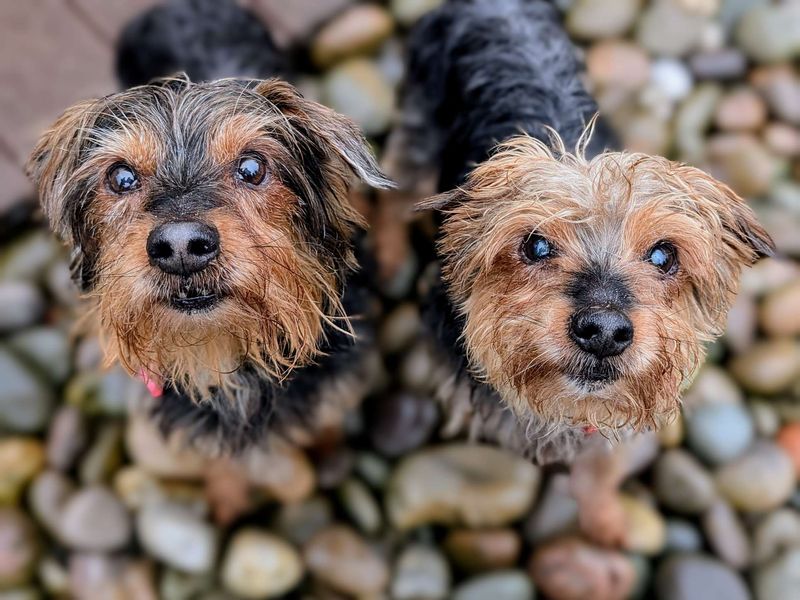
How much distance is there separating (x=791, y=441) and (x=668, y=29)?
3.78 meters

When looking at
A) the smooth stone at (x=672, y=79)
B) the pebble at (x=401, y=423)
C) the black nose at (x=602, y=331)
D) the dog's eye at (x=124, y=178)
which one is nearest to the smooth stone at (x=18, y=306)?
the pebble at (x=401, y=423)

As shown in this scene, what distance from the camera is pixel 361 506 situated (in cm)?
535

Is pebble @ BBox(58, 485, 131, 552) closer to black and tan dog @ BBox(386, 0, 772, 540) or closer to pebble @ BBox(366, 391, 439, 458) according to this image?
pebble @ BBox(366, 391, 439, 458)

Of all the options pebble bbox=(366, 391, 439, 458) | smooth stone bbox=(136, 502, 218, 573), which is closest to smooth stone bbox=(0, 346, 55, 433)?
smooth stone bbox=(136, 502, 218, 573)

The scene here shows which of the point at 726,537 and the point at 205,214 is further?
the point at 726,537

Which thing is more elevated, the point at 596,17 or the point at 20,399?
the point at 596,17

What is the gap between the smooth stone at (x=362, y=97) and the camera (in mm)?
6371

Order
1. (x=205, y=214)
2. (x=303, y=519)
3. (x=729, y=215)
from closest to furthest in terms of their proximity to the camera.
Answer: (x=205, y=214)
(x=729, y=215)
(x=303, y=519)

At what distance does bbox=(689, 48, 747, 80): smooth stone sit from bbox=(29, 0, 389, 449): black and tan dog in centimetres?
441

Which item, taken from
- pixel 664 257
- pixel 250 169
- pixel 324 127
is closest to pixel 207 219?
pixel 250 169

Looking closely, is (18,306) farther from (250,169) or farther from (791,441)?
(791,441)

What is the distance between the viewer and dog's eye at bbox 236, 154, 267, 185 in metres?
3.50

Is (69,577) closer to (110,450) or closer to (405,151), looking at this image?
(110,450)

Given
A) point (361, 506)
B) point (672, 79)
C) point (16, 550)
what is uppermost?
point (672, 79)
